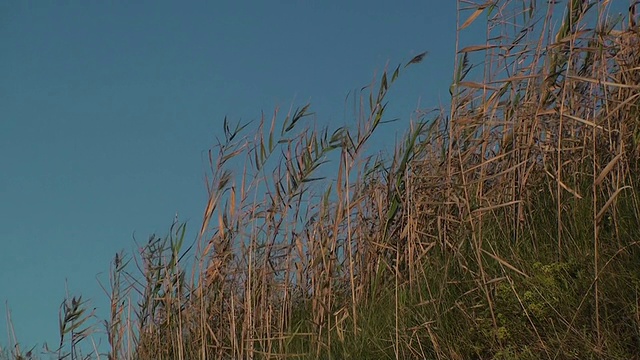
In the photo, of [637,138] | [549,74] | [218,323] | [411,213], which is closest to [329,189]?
[411,213]

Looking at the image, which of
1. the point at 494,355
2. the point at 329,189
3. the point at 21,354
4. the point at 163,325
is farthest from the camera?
the point at 21,354

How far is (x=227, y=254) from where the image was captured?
468cm

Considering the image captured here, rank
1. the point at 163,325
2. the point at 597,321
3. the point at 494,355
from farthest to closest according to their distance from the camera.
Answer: the point at 163,325, the point at 494,355, the point at 597,321

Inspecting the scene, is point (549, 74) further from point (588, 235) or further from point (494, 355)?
point (494, 355)

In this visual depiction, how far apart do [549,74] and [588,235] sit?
0.78 metres

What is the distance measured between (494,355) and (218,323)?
2070mm

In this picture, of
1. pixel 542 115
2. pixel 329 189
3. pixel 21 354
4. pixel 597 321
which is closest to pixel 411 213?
pixel 329 189

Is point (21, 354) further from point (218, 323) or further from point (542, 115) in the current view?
point (542, 115)

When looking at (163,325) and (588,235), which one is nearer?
(588,235)

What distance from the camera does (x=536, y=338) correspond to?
127 inches

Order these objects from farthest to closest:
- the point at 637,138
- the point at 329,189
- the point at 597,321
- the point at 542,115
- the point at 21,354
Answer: the point at 21,354 → the point at 329,189 → the point at 542,115 → the point at 637,138 → the point at 597,321

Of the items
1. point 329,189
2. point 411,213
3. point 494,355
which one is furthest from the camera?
point 329,189

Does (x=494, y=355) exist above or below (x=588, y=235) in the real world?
below

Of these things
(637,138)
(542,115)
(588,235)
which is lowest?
(588,235)
